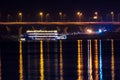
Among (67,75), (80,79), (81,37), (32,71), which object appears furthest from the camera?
(81,37)

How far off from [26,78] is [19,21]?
218 ft

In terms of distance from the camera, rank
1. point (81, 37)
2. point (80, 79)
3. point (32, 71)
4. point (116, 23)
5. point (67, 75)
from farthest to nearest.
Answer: point (81, 37)
point (116, 23)
point (32, 71)
point (67, 75)
point (80, 79)

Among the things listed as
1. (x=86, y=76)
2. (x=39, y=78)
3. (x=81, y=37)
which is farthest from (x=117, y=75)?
(x=81, y=37)

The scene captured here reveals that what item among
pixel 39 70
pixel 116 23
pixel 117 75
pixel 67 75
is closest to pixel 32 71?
pixel 39 70

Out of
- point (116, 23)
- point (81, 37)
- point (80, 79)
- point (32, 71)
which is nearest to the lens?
point (80, 79)

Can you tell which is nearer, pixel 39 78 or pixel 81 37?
pixel 39 78

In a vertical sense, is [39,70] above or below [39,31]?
below

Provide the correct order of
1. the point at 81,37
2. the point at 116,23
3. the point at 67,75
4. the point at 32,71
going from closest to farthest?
the point at 67,75 → the point at 32,71 → the point at 116,23 → the point at 81,37

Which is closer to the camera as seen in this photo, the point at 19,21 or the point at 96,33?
the point at 19,21

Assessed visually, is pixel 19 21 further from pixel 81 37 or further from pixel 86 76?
pixel 86 76

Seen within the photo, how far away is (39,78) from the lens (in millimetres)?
20078

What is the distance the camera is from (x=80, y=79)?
1967cm

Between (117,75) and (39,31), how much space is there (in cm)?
7769

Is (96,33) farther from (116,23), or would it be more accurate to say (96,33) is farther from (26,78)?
(26,78)
